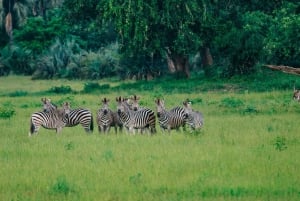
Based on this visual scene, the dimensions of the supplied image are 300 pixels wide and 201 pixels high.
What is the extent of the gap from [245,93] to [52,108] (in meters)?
16.2

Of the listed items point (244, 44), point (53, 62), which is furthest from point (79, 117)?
point (53, 62)

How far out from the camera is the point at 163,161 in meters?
16.6

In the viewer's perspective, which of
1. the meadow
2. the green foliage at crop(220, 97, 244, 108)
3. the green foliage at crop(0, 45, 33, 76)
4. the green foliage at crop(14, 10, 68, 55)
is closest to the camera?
the meadow

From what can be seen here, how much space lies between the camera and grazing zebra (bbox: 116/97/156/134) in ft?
71.7

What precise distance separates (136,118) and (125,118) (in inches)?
14.5

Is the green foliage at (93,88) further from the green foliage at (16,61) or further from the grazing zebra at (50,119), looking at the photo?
the green foliage at (16,61)

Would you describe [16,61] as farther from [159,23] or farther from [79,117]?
[79,117]

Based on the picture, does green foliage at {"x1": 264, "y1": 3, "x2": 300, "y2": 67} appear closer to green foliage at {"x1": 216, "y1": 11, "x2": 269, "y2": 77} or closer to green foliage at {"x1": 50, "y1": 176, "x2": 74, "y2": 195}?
green foliage at {"x1": 216, "y1": 11, "x2": 269, "y2": 77}

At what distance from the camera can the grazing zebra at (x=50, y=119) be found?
73.3ft

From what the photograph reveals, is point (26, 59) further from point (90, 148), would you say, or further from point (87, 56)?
point (90, 148)

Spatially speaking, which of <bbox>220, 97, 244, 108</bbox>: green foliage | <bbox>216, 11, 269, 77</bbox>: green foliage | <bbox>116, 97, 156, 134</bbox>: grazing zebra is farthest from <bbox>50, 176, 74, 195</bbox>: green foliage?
<bbox>216, 11, 269, 77</bbox>: green foliage

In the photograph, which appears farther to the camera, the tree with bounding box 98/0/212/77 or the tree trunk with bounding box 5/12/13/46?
the tree trunk with bounding box 5/12/13/46

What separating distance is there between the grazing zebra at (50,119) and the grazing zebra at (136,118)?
1.66 meters

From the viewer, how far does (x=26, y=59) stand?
73.2 meters
